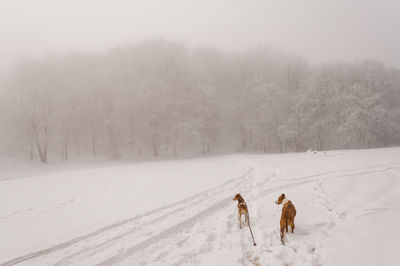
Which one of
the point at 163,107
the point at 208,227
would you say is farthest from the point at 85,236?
the point at 163,107

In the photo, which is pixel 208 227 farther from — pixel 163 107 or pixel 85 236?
pixel 163 107

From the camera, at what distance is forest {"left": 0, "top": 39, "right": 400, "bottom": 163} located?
31672 millimetres

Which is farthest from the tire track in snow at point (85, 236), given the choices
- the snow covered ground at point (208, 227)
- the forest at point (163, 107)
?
the forest at point (163, 107)

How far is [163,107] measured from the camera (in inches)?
1312

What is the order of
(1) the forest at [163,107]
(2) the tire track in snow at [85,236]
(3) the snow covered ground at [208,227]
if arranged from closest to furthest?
(3) the snow covered ground at [208,227]
(2) the tire track in snow at [85,236]
(1) the forest at [163,107]

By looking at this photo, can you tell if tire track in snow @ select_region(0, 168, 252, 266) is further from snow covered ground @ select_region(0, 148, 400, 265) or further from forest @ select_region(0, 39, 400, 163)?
forest @ select_region(0, 39, 400, 163)

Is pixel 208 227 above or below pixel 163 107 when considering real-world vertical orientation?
below

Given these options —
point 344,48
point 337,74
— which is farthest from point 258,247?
point 344,48

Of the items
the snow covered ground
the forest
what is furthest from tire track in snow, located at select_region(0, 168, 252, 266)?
the forest

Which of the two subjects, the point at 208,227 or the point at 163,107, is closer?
the point at 208,227

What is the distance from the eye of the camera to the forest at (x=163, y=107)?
104ft

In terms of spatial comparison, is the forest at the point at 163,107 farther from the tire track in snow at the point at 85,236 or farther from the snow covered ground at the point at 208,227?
the tire track in snow at the point at 85,236

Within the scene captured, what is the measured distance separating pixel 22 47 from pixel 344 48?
93.0m

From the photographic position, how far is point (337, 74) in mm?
40406
